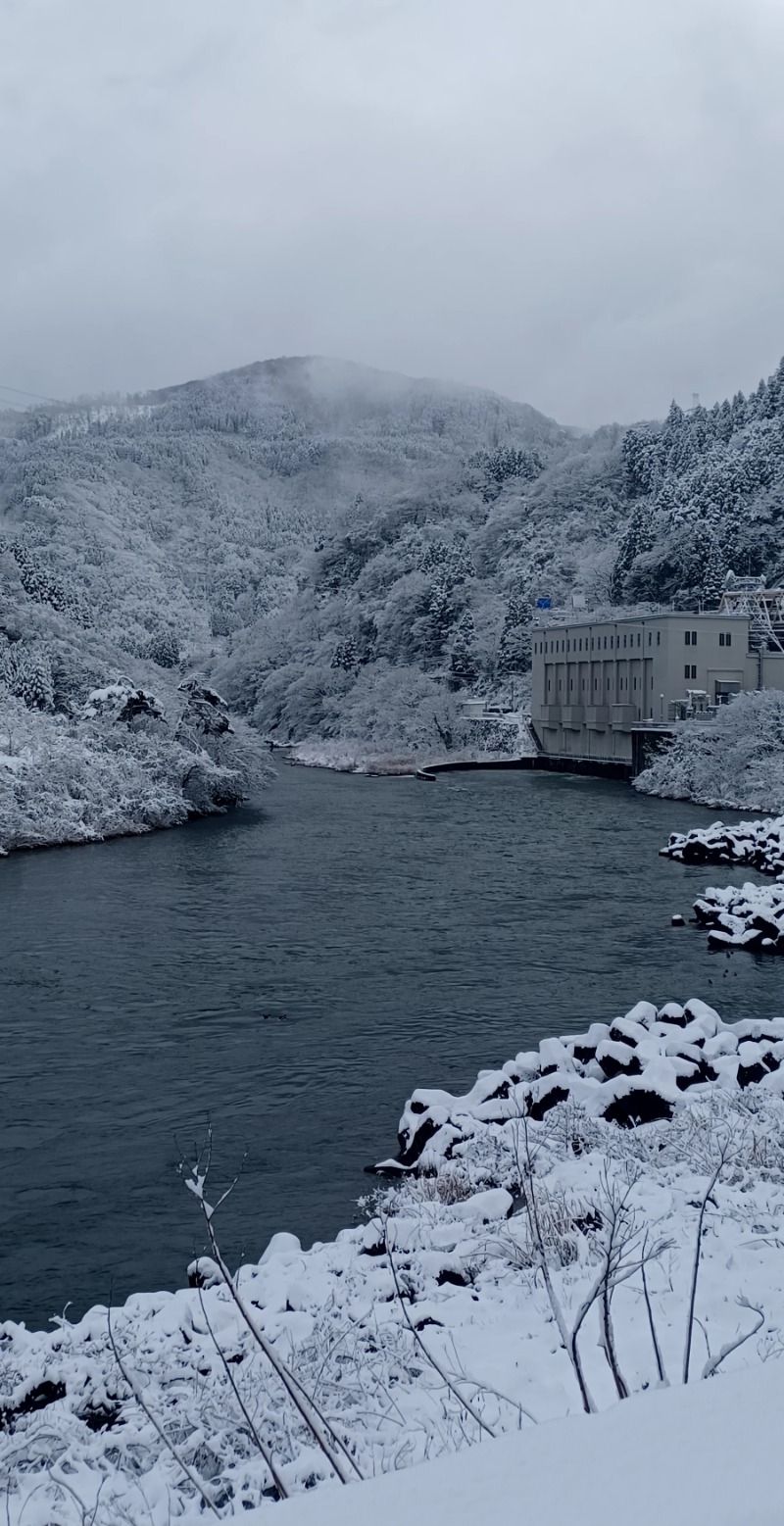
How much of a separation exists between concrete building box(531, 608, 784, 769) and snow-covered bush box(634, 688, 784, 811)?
5261mm

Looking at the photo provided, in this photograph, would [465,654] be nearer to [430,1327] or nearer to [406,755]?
[406,755]

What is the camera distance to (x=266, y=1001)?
15.8m

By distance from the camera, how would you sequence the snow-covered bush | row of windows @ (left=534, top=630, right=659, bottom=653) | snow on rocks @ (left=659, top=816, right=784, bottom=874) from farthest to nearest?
row of windows @ (left=534, top=630, right=659, bottom=653), the snow-covered bush, snow on rocks @ (left=659, top=816, right=784, bottom=874)

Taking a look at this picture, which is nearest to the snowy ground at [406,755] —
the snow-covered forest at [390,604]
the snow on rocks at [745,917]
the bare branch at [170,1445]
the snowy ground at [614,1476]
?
the snow-covered forest at [390,604]

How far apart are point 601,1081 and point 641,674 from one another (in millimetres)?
51996

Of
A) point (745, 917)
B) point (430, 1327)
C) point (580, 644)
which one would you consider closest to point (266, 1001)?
point (745, 917)

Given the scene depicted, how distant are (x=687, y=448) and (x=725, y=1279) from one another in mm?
108121

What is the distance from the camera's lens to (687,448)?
347 ft

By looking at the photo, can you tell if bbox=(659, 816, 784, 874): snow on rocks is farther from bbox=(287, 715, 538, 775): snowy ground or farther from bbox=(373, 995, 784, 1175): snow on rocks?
bbox=(287, 715, 538, 775): snowy ground

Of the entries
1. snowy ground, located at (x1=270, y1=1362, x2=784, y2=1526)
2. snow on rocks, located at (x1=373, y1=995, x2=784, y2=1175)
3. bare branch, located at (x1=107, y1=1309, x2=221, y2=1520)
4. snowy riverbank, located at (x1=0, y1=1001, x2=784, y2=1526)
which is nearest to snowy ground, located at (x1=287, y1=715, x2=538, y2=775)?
snow on rocks, located at (x1=373, y1=995, x2=784, y2=1175)

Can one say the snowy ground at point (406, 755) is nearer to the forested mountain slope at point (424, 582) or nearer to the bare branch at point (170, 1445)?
the forested mountain slope at point (424, 582)

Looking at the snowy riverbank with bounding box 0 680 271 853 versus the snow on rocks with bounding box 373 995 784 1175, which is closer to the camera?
the snow on rocks with bounding box 373 995 784 1175

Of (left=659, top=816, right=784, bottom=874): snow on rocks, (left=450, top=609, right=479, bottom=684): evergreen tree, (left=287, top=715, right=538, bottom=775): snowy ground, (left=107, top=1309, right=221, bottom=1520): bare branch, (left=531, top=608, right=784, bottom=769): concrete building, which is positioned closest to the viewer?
(left=107, top=1309, right=221, bottom=1520): bare branch

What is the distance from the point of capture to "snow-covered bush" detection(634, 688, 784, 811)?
43.5 meters
